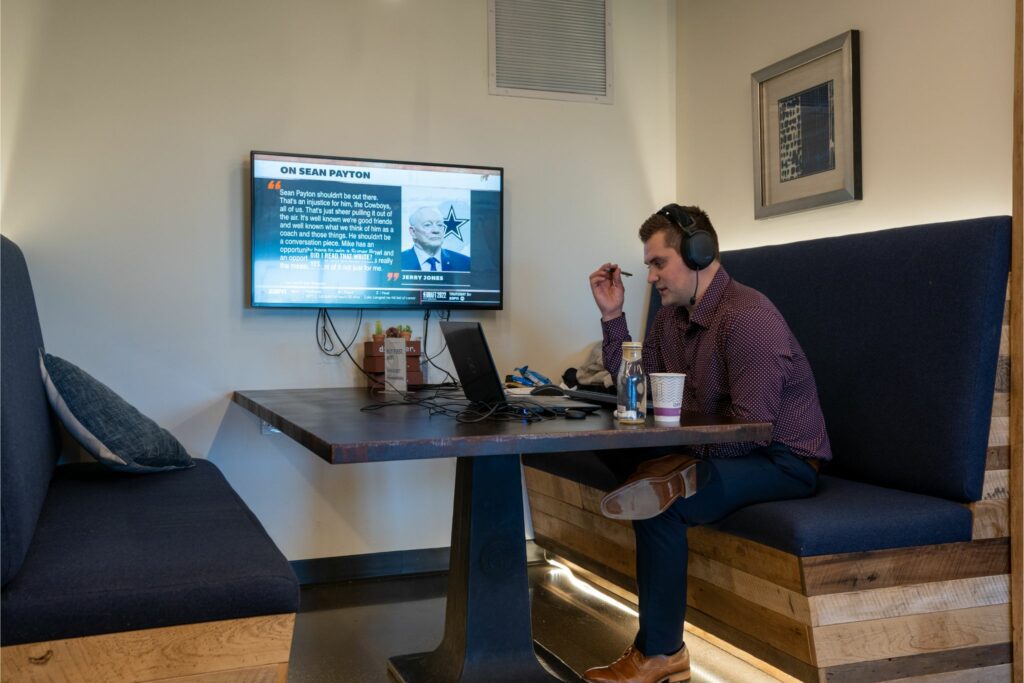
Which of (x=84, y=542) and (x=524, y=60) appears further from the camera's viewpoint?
(x=524, y=60)

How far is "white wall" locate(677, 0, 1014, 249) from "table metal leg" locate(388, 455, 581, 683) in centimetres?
155

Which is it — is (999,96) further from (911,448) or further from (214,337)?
(214,337)

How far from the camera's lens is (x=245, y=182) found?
3377 millimetres

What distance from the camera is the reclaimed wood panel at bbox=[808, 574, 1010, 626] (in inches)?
86.6

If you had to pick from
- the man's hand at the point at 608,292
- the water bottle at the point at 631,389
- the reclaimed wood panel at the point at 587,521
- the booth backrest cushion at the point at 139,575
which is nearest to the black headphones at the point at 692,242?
the man's hand at the point at 608,292

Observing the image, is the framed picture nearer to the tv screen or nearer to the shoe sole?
the tv screen

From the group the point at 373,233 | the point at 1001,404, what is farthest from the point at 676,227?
the point at 373,233

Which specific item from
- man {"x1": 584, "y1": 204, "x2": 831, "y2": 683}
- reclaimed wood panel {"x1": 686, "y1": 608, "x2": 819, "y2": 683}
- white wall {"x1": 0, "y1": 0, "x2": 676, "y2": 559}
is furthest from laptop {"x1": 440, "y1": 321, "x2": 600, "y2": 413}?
white wall {"x1": 0, "y1": 0, "x2": 676, "y2": 559}

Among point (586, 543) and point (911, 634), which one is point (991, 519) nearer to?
point (911, 634)

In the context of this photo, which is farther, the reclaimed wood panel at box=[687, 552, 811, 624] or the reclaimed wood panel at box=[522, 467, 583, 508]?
the reclaimed wood panel at box=[522, 467, 583, 508]

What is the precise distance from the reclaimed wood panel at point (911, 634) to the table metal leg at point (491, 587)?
26.8 inches

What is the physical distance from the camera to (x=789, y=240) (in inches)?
132

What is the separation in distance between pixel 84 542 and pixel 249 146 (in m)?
1.89

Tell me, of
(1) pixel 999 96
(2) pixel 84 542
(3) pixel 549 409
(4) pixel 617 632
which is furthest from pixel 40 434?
(1) pixel 999 96
